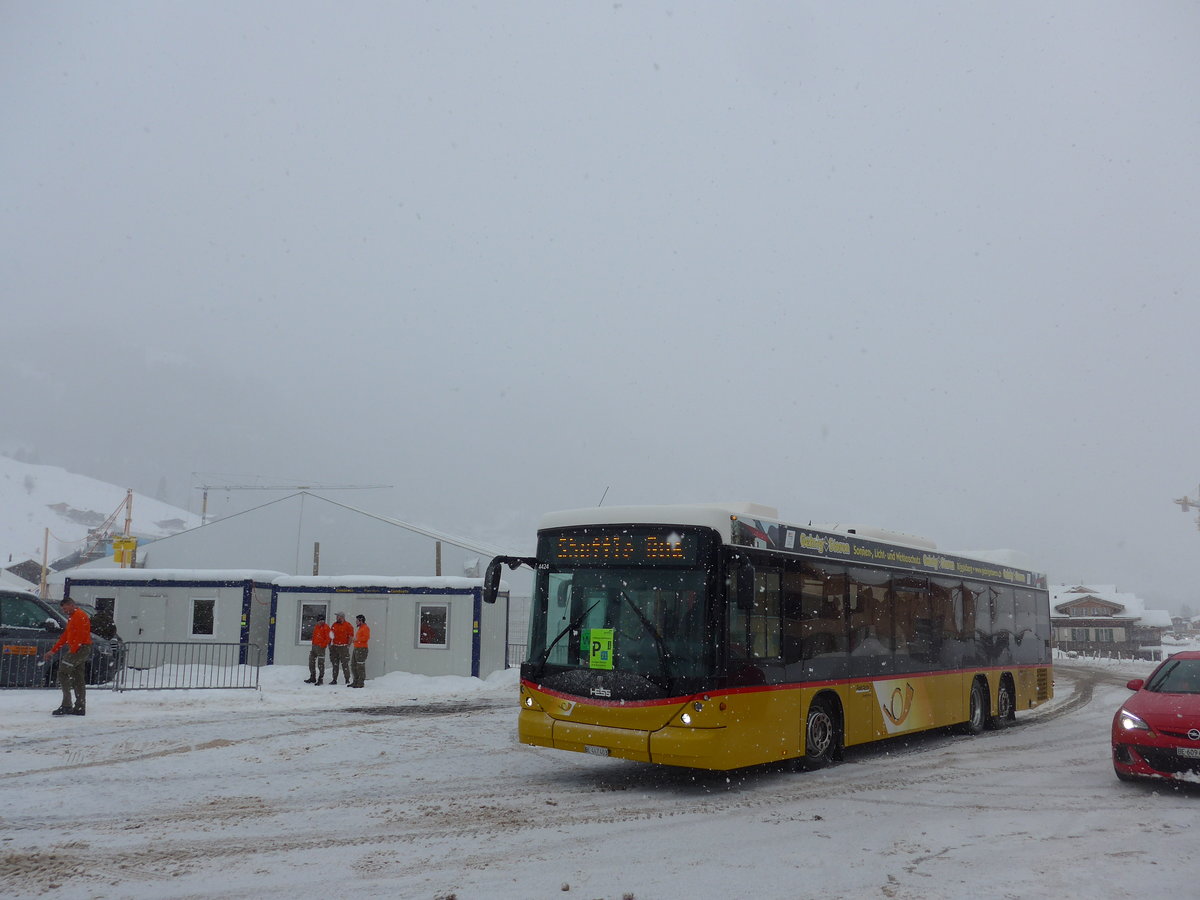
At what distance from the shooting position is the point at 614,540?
997 centimetres

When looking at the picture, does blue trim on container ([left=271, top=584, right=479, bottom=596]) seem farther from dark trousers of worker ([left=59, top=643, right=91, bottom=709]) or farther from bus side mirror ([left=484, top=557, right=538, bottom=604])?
bus side mirror ([left=484, top=557, right=538, bottom=604])

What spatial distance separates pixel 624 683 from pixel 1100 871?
4.35 meters

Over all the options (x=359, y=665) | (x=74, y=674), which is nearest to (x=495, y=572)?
(x=74, y=674)

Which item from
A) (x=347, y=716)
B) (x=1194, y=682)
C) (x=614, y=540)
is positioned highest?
(x=614, y=540)

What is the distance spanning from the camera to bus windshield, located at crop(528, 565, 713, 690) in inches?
365

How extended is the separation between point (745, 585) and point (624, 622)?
4.26 feet

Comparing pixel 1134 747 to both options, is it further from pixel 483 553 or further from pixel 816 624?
pixel 483 553

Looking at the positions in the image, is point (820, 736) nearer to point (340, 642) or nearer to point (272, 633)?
point (340, 642)

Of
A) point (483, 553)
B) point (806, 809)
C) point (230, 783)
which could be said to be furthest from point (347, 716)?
point (483, 553)

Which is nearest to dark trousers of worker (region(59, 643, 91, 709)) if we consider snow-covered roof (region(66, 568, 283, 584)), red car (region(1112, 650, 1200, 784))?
snow-covered roof (region(66, 568, 283, 584))

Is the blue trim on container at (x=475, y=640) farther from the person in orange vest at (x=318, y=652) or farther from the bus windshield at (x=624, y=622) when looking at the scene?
the bus windshield at (x=624, y=622)

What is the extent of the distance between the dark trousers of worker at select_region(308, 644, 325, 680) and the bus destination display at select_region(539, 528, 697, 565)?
43.7 feet

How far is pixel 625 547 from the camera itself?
9.88 meters

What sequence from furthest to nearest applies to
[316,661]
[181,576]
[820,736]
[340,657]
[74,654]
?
[181,576]
[316,661]
[340,657]
[74,654]
[820,736]
